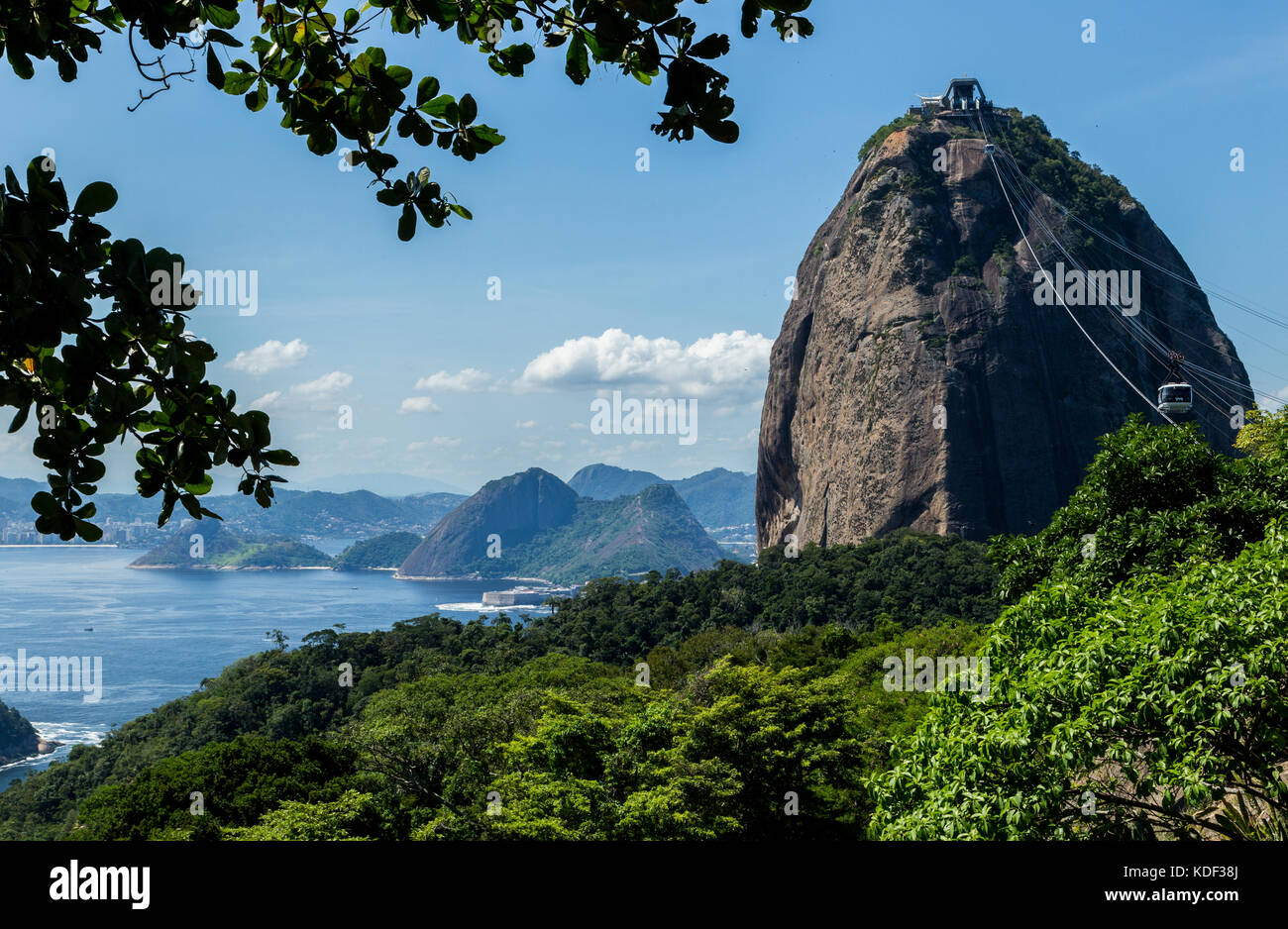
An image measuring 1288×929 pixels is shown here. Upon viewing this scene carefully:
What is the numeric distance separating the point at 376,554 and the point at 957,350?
146 metres

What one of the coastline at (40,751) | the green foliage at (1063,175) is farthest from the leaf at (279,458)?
the green foliage at (1063,175)

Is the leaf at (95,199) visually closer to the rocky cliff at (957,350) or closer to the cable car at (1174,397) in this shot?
the cable car at (1174,397)

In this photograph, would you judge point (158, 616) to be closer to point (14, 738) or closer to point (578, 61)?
point (14, 738)

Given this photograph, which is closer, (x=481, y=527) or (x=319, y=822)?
(x=319, y=822)

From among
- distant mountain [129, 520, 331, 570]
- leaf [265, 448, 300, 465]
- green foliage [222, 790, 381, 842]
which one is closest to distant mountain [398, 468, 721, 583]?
distant mountain [129, 520, 331, 570]

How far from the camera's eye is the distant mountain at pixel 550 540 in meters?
166

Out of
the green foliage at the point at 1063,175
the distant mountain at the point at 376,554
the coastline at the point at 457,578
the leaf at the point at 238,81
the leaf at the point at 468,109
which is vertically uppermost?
the green foliage at the point at 1063,175

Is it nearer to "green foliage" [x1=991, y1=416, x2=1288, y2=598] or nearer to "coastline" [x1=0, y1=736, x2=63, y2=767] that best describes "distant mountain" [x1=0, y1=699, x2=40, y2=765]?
"coastline" [x1=0, y1=736, x2=63, y2=767]

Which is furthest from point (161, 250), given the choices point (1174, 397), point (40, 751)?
point (40, 751)

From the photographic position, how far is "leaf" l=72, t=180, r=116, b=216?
6.30ft

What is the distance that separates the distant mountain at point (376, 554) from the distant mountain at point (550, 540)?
887 cm

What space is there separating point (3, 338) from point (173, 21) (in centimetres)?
88

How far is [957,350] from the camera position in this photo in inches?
2000
